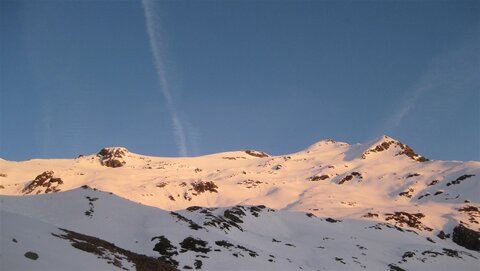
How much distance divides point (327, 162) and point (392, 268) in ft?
421

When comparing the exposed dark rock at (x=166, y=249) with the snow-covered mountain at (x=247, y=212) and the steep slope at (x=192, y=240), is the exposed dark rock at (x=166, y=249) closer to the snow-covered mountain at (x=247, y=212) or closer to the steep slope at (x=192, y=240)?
the steep slope at (x=192, y=240)

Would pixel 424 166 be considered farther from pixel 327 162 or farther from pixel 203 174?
pixel 203 174

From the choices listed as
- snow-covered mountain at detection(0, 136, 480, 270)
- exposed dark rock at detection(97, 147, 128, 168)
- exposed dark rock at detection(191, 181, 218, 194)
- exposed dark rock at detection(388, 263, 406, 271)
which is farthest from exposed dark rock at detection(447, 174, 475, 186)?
exposed dark rock at detection(97, 147, 128, 168)

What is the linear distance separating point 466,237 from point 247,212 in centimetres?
4784

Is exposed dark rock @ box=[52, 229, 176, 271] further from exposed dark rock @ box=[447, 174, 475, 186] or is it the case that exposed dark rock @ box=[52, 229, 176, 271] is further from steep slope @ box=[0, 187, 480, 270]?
exposed dark rock @ box=[447, 174, 475, 186]

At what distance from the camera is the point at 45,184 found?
13288cm

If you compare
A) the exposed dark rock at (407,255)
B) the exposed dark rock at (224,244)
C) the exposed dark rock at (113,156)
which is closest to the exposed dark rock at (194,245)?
the exposed dark rock at (224,244)

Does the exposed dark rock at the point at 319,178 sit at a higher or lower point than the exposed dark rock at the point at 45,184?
higher

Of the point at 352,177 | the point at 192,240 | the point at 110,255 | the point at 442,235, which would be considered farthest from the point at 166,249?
the point at 352,177

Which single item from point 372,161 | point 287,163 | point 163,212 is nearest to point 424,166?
point 372,161

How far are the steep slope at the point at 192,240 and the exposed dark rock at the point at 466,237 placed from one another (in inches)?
271

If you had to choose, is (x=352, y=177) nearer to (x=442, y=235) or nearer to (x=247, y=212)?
(x=442, y=235)

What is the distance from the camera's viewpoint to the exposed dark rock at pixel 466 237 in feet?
283

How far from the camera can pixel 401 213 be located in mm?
105125
